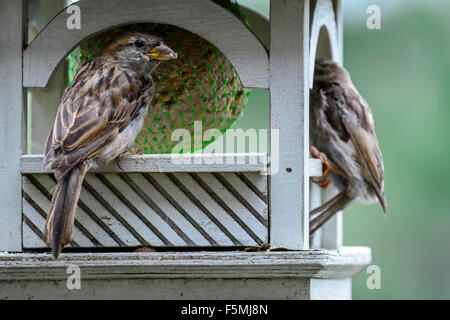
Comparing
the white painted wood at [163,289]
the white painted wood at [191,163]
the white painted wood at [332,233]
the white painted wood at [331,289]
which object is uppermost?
the white painted wood at [191,163]

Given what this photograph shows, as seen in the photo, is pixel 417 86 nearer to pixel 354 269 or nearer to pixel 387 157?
pixel 387 157

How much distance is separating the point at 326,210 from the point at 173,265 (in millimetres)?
1432

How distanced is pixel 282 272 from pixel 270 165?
0.36 meters

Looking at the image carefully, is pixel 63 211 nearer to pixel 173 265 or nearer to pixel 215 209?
pixel 173 265

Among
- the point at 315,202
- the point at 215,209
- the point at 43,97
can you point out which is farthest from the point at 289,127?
the point at 43,97

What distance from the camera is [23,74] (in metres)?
2.89

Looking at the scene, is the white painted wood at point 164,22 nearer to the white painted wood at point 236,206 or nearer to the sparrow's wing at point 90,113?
the sparrow's wing at point 90,113

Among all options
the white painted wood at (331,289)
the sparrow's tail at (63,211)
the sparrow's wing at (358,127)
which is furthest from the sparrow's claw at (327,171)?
the sparrow's tail at (63,211)

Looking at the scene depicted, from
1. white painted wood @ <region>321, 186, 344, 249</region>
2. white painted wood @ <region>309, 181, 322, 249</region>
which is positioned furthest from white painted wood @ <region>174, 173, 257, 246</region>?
white painted wood @ <region>321, 186, 344, 249</region>

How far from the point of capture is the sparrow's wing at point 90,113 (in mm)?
2713

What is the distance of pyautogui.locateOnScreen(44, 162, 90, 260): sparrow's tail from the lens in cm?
260

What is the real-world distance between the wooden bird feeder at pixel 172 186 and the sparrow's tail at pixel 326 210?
1.01 metres

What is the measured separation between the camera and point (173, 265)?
8.82 ft

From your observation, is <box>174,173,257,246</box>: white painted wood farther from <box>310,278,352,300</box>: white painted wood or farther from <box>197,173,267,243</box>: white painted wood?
<box>310,278,352,300</box>: white painted wood
